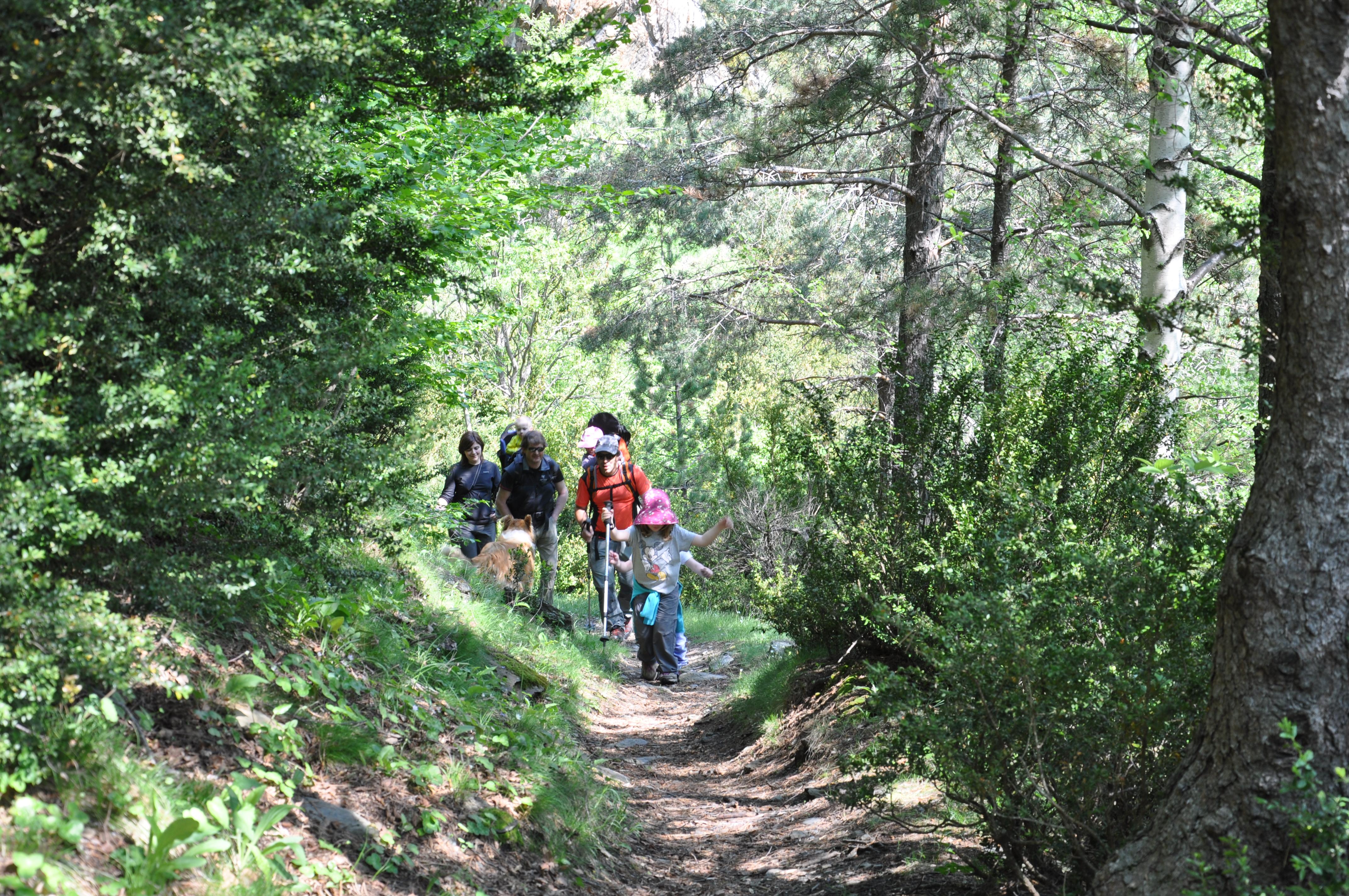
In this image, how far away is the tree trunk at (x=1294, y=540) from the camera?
263cm

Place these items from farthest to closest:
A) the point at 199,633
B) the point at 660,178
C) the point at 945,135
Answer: the point at 660,178 < the point at 945,135 < the point at 199,633

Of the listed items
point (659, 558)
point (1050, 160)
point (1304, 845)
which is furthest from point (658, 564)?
point (1304, 845)

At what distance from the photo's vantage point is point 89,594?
8.34 ft

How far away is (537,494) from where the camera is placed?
9.52m

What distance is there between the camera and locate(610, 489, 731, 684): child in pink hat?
28.7ft

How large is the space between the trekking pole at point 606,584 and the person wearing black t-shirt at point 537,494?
1.56 ft

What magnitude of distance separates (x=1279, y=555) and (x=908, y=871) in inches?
87.3

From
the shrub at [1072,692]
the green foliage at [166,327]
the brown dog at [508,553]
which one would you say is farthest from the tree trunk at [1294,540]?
the brown dog at [508,553]

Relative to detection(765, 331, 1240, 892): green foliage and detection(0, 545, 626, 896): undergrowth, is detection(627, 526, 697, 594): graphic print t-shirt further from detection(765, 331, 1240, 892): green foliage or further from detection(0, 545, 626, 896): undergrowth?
detection(765, 331, 1240, 892): green foliage

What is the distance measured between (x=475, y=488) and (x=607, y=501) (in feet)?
4.11

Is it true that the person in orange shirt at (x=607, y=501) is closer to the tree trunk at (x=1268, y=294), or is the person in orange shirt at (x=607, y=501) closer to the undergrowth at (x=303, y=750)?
the undergrowth at (x=303, y=750)

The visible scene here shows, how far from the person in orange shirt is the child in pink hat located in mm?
369

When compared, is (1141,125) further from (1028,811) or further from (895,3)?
(1028,811)

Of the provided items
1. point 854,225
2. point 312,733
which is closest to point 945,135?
point 854,225
